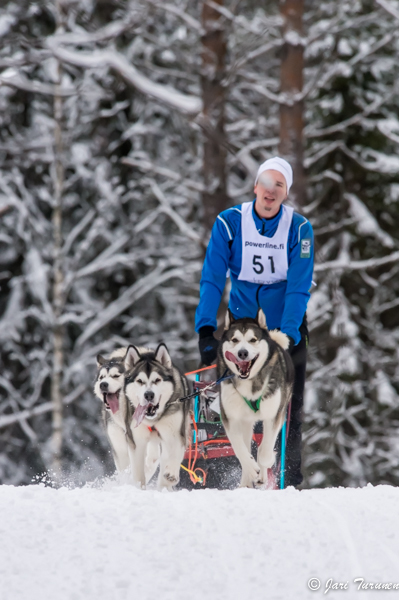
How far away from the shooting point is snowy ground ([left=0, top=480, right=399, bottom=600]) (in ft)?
10.2

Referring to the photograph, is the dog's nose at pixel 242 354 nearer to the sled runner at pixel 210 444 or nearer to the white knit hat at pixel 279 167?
the sled runner at pixel 210 444

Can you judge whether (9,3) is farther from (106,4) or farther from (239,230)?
(239,230)

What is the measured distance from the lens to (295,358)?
4.95 metres

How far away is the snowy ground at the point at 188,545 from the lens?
3094 millimetres

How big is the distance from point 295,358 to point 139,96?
11.3m

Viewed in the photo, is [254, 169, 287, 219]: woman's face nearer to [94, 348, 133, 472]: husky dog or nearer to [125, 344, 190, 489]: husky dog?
[125, 344, 190, 489]: husky dog

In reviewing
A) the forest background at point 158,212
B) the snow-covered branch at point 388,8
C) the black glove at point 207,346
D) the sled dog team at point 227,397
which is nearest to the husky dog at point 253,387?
the sled dog team at point 227,397

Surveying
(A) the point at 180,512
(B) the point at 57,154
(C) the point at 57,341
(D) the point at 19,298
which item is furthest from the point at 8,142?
(A) the point at 180,512

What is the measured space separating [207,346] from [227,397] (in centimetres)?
37

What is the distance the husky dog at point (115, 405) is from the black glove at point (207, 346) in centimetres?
47

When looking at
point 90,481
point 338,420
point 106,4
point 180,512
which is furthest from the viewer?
point 106,4

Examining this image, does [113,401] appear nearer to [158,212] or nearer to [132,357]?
[132,357]

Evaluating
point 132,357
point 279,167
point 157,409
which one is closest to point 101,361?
point 132,357

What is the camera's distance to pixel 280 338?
455cm
